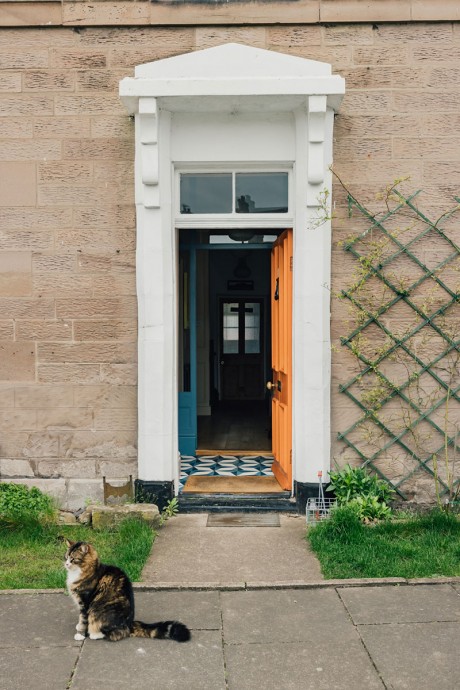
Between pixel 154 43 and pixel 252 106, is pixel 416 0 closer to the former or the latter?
pixel 252 106

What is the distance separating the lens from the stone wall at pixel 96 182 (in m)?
6.69

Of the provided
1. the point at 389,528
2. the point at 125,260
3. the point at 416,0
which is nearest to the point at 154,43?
the point at 125,260

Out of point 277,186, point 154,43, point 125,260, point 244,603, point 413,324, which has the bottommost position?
point 244,603

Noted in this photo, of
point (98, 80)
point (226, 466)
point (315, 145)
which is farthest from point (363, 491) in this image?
point (98, 80)

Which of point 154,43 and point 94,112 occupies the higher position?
point 154,43

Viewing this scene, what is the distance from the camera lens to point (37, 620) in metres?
4.49

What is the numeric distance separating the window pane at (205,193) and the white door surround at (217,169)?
131mm

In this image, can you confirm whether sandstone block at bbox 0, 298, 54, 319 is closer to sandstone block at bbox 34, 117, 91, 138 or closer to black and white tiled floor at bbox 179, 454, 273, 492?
sandstone block at bbox 34, 117, 91, 138

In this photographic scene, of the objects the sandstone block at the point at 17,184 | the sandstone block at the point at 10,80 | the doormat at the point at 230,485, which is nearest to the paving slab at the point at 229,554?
the doormat at the point at 230,485

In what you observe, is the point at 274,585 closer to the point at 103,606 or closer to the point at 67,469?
the point at 103,606

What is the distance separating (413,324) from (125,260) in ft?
9.62

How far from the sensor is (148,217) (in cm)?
666

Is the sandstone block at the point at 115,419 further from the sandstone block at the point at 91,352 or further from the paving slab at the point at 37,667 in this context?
the paving slab at the point at 37,667

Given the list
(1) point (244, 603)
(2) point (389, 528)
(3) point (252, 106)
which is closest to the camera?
(1) point (244, 603)
